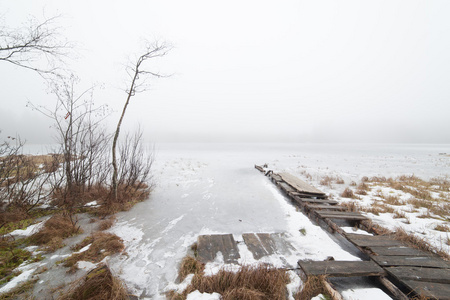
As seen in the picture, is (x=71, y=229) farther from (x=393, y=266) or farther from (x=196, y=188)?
(x=393, y=266)

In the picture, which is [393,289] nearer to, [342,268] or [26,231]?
[342,268]

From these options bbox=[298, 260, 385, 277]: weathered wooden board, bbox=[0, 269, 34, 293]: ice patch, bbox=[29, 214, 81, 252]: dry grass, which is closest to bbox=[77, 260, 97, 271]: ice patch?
bbox=[0, 269, 34, 293]: ice patch

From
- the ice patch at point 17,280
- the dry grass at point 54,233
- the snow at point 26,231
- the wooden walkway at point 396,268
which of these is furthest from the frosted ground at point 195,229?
the snow at point 26,231

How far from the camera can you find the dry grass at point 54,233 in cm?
367

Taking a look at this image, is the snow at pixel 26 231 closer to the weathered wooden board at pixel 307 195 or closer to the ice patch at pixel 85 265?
the ice patch at pixel 85 265

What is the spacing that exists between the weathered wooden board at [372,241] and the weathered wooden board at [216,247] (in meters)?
2.66

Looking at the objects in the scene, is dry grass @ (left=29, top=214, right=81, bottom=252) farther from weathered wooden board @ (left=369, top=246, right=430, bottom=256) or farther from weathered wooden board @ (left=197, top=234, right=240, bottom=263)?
weathered wooden board @ (left=369, top=246, right=430, bottom=256)

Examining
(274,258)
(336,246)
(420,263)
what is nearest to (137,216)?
(274,258)

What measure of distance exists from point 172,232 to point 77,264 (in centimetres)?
197

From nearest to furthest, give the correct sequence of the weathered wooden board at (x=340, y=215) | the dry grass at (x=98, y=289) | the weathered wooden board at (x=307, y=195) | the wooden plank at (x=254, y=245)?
1. the dry grass at (x=98, y=289)
2. the wooden plank at (x=254, y=245)
3. the weathered wooden board at (x=340, y=215)
4. the weathered wooden board at (x=307, y=195)

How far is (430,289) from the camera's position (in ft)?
8.09

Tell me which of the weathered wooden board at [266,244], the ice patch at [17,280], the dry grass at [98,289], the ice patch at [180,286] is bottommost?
the weathered wooden board at [266,244]

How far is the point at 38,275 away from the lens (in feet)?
9.29

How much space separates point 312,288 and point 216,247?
1916 mm
